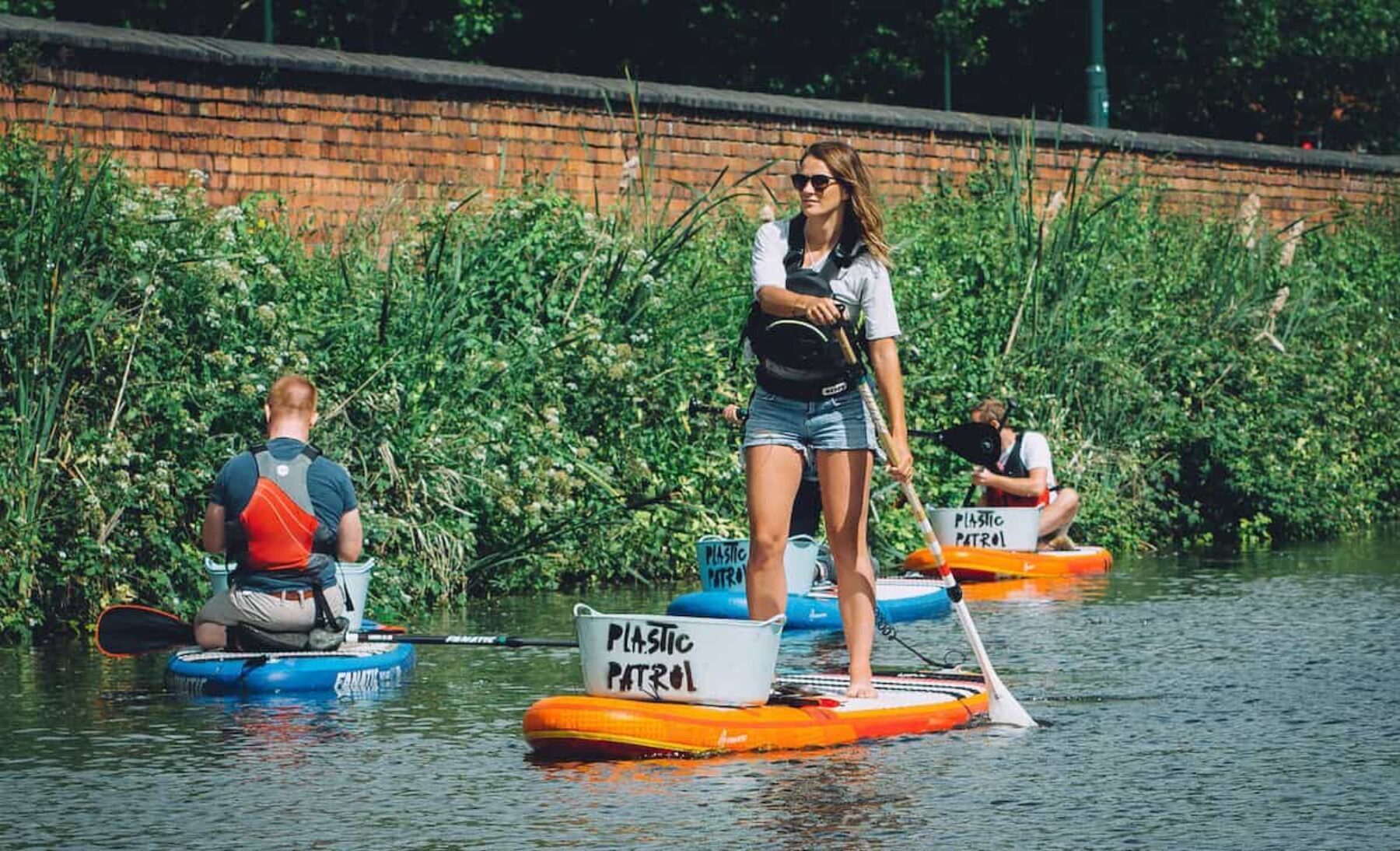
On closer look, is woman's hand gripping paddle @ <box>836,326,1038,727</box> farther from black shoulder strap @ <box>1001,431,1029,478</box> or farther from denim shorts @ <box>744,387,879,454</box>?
black shoulder strap @ <box>1001,431,1029,478</box>

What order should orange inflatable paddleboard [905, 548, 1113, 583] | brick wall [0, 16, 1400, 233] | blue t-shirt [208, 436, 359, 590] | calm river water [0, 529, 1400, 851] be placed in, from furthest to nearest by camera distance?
brick wall [0, 16, 1400, 233]
orange inflatable paddleboard [905, 548, 1113, 583]
blue t-shirt [208, 436, 359, 590]
calm river water [0, 529, 1400, 851]

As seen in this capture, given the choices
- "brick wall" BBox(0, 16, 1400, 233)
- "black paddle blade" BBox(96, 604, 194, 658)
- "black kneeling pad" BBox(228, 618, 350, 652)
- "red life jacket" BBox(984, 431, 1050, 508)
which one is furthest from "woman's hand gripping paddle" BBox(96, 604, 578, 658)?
"red life jacket" BBox(984, 431, 1050, 508)

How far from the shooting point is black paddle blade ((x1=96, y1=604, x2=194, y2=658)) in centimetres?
1137

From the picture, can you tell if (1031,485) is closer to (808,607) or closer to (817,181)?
(808,607)

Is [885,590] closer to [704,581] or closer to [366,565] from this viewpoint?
[704,581]

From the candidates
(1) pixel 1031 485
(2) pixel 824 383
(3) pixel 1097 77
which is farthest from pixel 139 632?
(3) pixel 1097 77

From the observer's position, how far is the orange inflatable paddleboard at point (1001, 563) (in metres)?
16.2

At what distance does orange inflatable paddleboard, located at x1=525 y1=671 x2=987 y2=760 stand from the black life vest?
1146 mm

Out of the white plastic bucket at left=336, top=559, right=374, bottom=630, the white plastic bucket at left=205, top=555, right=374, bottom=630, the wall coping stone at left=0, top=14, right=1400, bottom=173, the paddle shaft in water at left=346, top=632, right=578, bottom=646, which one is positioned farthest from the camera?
the wall coping stone at left=0, top=14, right=1400, bottom=173

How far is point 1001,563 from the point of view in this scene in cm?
1634

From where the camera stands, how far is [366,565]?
1183cm

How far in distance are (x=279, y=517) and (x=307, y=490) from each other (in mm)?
178

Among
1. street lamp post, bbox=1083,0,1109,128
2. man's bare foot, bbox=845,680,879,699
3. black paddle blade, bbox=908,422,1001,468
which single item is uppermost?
street lamp post, bbox=1083,0,1109,128

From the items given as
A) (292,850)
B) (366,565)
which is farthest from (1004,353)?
(292,850)
